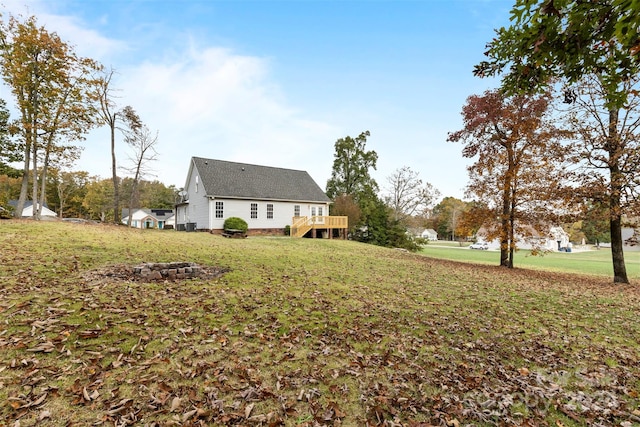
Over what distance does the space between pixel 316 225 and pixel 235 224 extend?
638 centimetres

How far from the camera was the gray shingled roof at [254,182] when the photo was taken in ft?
75.6

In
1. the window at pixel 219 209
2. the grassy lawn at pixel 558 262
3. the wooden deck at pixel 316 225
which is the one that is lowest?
the grassy lawn at pixel 558 262

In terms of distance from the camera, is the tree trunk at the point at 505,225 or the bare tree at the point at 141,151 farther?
the bare tree at the point at 141,151

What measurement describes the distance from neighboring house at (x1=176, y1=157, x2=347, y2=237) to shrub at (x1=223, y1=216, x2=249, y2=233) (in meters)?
0.92

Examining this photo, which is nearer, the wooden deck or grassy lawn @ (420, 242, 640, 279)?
grassy lawn @ (420, 242, 640, 279)

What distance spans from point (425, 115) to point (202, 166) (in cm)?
1784

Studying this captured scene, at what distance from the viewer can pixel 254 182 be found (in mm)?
25234

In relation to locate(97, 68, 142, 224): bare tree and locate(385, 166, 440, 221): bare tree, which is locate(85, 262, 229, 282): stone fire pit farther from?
locate(385, 166, 440, 221): bare tree

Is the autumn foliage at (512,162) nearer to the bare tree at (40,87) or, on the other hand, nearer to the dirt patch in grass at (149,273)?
the dirt patch in grass at (149,273)

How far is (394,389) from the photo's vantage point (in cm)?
309

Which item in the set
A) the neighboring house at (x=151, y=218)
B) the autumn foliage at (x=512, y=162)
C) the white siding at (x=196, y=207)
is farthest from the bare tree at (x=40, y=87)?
the neighboring house at (x=151, y=218)

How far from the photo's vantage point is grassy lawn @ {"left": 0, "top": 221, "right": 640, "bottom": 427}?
267 centimetres

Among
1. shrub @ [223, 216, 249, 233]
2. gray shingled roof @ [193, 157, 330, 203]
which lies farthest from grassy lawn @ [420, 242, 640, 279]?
shrub @ [223, 216, 249, 233]

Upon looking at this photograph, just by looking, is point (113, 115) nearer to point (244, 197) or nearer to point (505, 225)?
point (244, 197)
